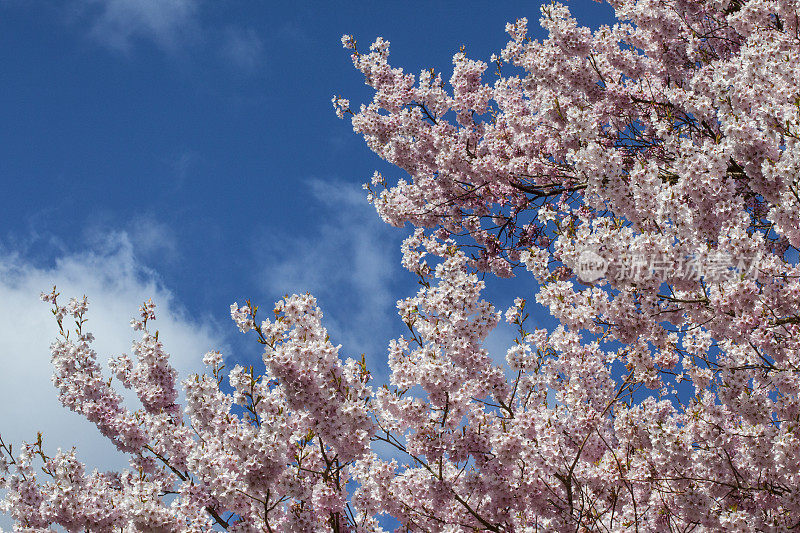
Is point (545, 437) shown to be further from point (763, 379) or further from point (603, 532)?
point (763, 379)

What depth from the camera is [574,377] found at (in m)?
8.45

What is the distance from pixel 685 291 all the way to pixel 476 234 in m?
6.40

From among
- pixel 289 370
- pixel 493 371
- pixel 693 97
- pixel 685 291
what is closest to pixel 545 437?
pixel 493 371

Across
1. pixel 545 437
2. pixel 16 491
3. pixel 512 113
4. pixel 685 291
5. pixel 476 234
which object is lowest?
pixel 16 491

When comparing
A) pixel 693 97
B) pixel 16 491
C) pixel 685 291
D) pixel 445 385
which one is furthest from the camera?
pixel 693 97

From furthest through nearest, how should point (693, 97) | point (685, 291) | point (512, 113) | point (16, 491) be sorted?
point (512, 113) → point (693, 97) → point (16, 491) → point (685, 291)

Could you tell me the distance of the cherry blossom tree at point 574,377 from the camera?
6.57 meters

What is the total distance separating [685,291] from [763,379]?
2.64 m

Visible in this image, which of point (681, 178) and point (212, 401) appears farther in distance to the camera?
point (212, 401)

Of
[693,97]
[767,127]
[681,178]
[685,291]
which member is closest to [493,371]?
[685,291]

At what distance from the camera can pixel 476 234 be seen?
13.2m

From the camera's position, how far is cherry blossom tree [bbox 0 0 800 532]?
21.5 feet

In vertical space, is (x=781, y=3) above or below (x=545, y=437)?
above

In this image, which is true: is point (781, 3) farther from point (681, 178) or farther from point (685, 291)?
point (685, 291)
